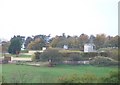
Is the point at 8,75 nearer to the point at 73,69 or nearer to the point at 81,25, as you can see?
the point at 73,69

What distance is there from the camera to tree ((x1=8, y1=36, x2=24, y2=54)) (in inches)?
155

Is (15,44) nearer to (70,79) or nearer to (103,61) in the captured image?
(70,79)

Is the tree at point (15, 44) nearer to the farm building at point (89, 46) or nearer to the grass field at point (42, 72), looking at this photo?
the grass field at point (42, 72)

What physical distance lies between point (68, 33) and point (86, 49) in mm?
432

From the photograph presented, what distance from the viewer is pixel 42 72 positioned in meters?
3.64

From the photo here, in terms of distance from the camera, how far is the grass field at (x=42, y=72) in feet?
11.2

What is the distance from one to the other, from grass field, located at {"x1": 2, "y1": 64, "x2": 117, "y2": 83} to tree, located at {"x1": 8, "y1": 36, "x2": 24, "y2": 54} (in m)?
0.29

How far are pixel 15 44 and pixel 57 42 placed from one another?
0.72 metres

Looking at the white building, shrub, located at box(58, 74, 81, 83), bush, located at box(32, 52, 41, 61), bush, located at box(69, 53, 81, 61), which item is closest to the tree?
bush, located at box(32, 52, 41, 61)

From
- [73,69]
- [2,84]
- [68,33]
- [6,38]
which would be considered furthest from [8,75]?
[68,33]

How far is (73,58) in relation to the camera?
13.1 feet

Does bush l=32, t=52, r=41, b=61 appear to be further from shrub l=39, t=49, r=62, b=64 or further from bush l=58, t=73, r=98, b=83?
bush l=58, t=73, r=98, b=83

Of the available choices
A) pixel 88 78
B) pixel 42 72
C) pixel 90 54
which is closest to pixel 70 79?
pixel 88 78

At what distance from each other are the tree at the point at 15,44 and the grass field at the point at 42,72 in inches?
11.4
